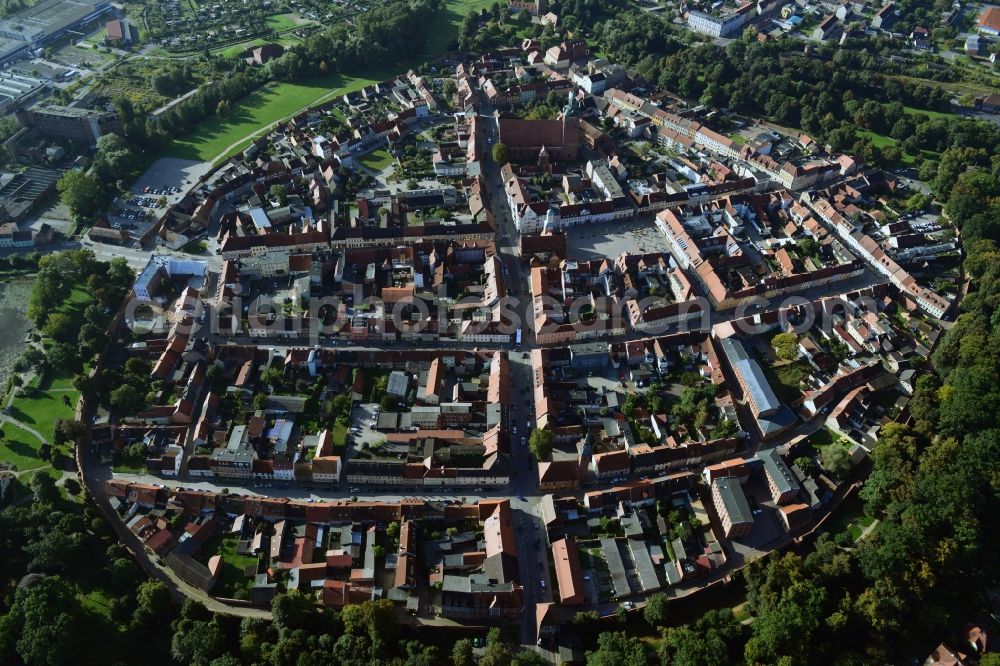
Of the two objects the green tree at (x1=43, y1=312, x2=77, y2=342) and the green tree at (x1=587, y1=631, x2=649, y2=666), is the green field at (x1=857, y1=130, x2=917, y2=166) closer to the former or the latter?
the green tree at (x1=587, y1=631, x2=649, y2=666)

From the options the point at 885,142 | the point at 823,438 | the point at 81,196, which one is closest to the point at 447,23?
the point at 81,196

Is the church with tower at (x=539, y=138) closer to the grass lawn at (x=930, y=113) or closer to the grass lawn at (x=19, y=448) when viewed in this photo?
the grass lawn at (x=930, y=113)

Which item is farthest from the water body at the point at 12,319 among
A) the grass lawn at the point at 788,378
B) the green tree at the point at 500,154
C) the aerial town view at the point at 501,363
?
the grass lawn at the point at 788,378

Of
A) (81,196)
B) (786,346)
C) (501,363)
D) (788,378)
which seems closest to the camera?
(501,363)

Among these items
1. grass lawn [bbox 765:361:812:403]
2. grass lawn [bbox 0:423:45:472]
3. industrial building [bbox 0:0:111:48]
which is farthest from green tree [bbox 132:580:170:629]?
industrial building [bbox 0:0:111:48]

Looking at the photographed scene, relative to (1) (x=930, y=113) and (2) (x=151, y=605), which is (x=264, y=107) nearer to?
(2) (x=151, y=605)
